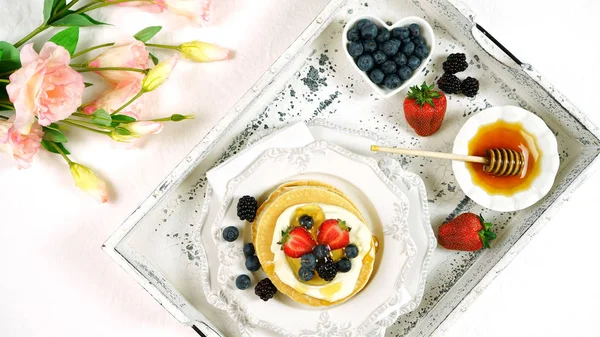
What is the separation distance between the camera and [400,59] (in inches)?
72.0

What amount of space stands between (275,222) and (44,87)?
809 mm

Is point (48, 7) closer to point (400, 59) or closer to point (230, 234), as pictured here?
point (230, 234)

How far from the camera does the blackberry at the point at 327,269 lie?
1.70 metres

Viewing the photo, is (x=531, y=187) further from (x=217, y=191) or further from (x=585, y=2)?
(x=217, y=191)

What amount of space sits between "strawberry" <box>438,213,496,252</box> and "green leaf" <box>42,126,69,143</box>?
1.35 m

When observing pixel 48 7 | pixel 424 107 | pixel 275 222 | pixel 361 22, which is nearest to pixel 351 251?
pixel 275 222

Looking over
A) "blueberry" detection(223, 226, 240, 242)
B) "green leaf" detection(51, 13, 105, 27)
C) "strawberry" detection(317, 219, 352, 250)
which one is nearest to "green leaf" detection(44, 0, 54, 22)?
"green leaf" detection(51, 13, 105, 27)

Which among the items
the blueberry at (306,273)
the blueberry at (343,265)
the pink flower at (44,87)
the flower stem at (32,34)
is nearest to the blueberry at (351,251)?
the blueberry at (343,265)

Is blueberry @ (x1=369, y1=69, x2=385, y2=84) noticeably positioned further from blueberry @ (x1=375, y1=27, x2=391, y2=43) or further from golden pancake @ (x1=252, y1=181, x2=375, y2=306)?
golden pancake @ (x1=252, y1=181, x2=375, y2=306)

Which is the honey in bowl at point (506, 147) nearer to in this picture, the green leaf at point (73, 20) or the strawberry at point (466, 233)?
the strawberry at point (466, 233)

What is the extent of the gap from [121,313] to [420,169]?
4.02 feet

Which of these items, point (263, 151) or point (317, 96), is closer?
point (263, 151)

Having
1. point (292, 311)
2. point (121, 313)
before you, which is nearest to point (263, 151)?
point (292, 311)

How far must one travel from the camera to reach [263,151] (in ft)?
6.00
